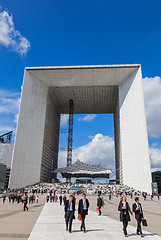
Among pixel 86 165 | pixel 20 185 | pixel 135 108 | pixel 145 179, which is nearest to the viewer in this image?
pixel 145 179

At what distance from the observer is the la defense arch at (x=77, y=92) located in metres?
49.1

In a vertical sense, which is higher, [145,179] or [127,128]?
[127,128]

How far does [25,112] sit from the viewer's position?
2159 inches

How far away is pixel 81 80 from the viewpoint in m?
58.0

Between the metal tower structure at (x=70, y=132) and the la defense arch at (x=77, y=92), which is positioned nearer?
the la defense arch at (x=77, y=92)

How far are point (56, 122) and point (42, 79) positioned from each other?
74.6 ft

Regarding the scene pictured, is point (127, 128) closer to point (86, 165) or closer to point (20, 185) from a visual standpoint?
point (86, 165)

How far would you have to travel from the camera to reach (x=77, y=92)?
64.4 m

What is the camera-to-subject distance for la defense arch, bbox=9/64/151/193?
49094 mm

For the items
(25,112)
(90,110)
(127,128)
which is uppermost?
(90,110)

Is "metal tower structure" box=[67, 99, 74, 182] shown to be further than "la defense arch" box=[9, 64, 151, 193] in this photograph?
Yes

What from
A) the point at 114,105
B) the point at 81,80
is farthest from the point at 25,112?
the point at 114,105

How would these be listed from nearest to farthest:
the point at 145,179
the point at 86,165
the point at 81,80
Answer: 1. the point at 145,179
2. the point at 81,80
3. the point at 86,165

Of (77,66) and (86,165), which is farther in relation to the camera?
(86,165)
